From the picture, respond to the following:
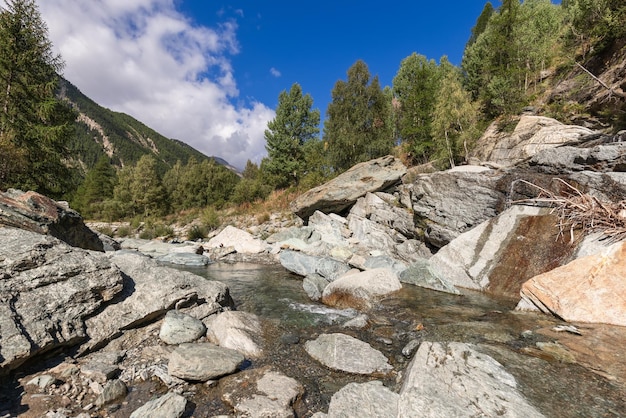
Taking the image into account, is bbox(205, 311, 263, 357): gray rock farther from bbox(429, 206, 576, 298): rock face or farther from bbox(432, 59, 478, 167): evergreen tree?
bbox(432, 59, 478, 167): evergreen tree

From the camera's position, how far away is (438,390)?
9.71 ft

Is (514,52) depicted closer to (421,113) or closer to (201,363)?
(421,113)

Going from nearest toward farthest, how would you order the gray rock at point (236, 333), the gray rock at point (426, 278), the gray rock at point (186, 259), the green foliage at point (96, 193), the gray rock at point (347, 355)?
the gray rock at point (347, 355) < the gray rock at point (236, 333) < the gray rock at point (426, 278) < the gray rock at point (186, 259) < the green foliage at point (96, 193)

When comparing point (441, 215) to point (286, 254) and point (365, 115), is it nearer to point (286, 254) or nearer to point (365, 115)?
point (286, 254)

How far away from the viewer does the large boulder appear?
536 inches

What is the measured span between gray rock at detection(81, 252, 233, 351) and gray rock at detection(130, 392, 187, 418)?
2.25 m

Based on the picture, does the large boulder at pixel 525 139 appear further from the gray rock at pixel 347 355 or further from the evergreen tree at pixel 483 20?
the evergreen tree at pixel 483 20

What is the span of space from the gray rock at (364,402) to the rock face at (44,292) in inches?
165

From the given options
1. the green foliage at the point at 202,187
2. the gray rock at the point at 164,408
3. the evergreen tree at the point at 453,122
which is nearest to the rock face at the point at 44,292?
the gray rock at the point at 164,408

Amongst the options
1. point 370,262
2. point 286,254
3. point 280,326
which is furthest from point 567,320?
point 286,254

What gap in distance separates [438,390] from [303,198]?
60.1ft

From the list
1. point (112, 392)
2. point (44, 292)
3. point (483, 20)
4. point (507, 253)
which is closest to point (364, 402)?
point (112, 392)

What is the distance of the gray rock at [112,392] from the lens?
11.4ft

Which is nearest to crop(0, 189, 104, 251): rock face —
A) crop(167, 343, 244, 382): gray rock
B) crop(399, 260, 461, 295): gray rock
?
crop(167, 343, 244, 382): gray rock
